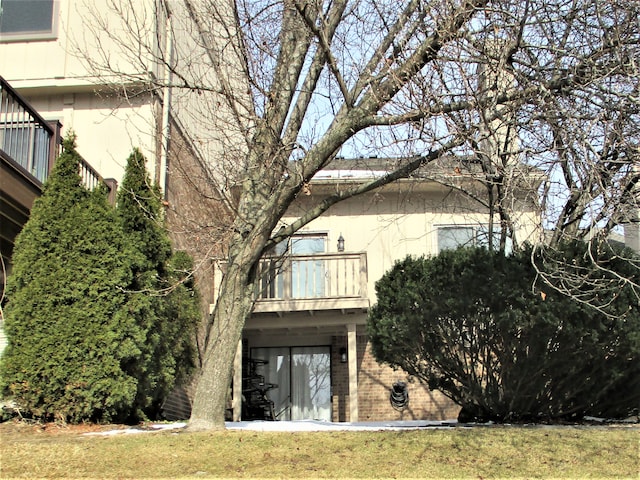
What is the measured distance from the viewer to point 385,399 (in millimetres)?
13914

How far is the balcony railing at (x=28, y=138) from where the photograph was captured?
9.28m

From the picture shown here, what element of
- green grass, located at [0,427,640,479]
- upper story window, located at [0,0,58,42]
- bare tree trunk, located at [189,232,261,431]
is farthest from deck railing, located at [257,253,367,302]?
green grass, located at [0,427,640,479]

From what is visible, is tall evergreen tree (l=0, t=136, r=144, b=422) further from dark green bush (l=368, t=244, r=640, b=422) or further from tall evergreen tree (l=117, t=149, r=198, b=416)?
dark green bush (l=368, t=244, r=640, b=422)

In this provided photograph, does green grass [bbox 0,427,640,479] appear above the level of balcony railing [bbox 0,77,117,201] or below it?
below

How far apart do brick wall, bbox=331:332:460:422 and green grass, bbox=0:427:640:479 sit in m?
6.62

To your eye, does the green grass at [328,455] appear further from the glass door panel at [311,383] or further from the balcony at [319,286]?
the glass door panel at [311,383]

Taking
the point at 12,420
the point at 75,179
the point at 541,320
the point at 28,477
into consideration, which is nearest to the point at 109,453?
the point at 28,477

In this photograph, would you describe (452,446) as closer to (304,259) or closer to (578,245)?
(578,245)

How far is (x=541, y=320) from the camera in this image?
7910mm

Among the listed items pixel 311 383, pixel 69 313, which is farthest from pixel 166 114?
pixel 311 383

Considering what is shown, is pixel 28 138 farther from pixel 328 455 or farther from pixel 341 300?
pixel 328 455

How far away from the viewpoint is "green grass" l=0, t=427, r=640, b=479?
571cm

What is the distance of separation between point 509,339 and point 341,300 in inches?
205

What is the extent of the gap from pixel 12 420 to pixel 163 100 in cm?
628
